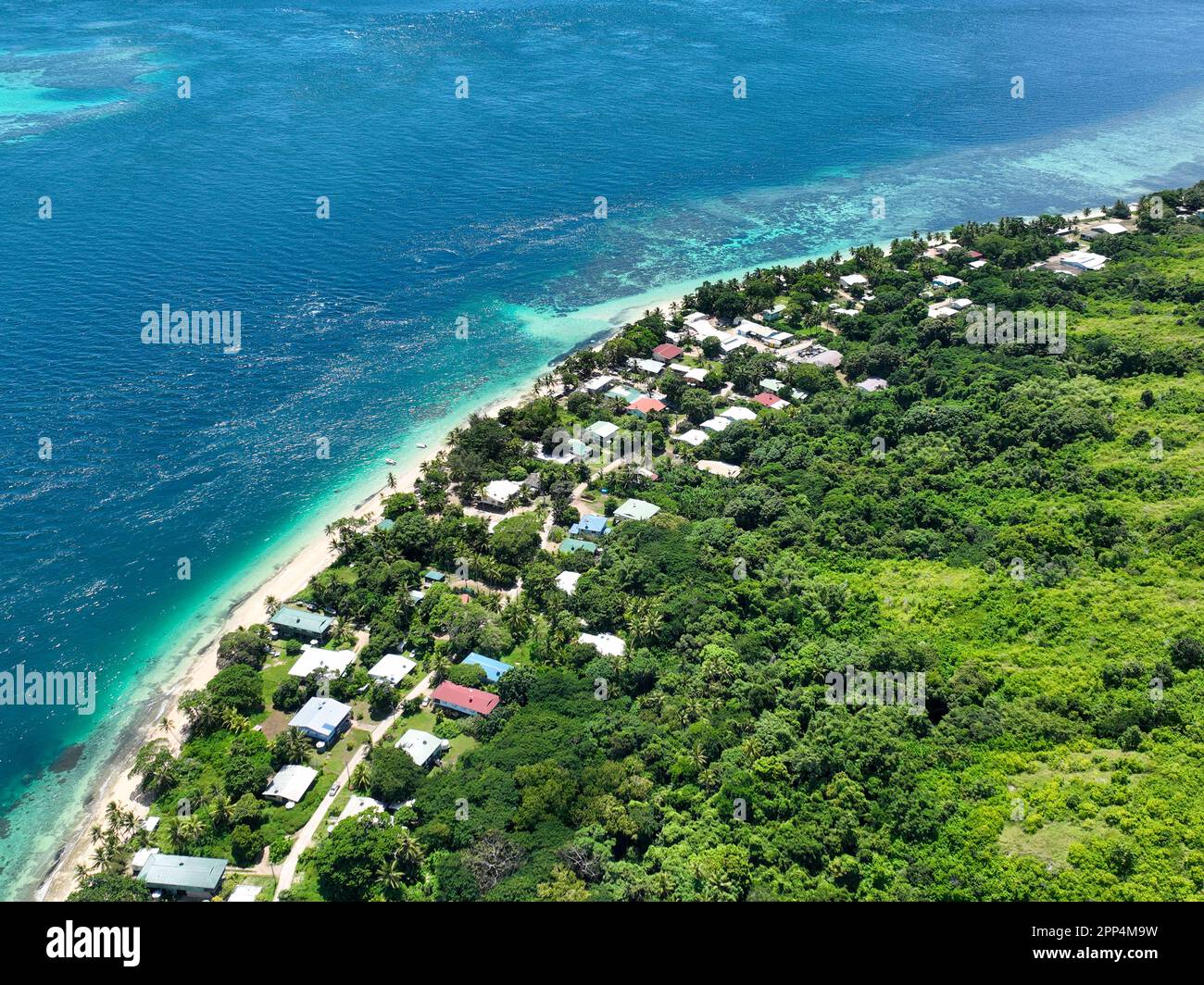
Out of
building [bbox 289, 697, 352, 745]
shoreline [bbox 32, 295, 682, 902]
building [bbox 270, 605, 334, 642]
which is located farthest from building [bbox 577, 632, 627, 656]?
shoreline [bbox 32, 295, 682, 902]

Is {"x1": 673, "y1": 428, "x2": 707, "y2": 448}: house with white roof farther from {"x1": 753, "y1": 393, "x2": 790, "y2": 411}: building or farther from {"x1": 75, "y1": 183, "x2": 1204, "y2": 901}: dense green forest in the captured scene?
{"x1": 753, "y1": 393, "x2": 790, "y2": 411}: building

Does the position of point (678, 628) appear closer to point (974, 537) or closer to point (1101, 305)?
point (974, 537)

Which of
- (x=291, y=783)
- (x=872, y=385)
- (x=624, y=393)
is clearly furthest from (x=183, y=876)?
(x=872, y=385)

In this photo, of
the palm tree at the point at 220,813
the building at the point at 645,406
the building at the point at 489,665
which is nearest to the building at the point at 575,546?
the building at the point at 489,665

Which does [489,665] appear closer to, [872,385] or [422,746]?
[422,746]

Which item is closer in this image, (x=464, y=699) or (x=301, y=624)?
(x=464, y=699)

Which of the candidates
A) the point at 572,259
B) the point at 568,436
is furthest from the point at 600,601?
the point at 572,259

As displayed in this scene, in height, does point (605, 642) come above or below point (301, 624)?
below
